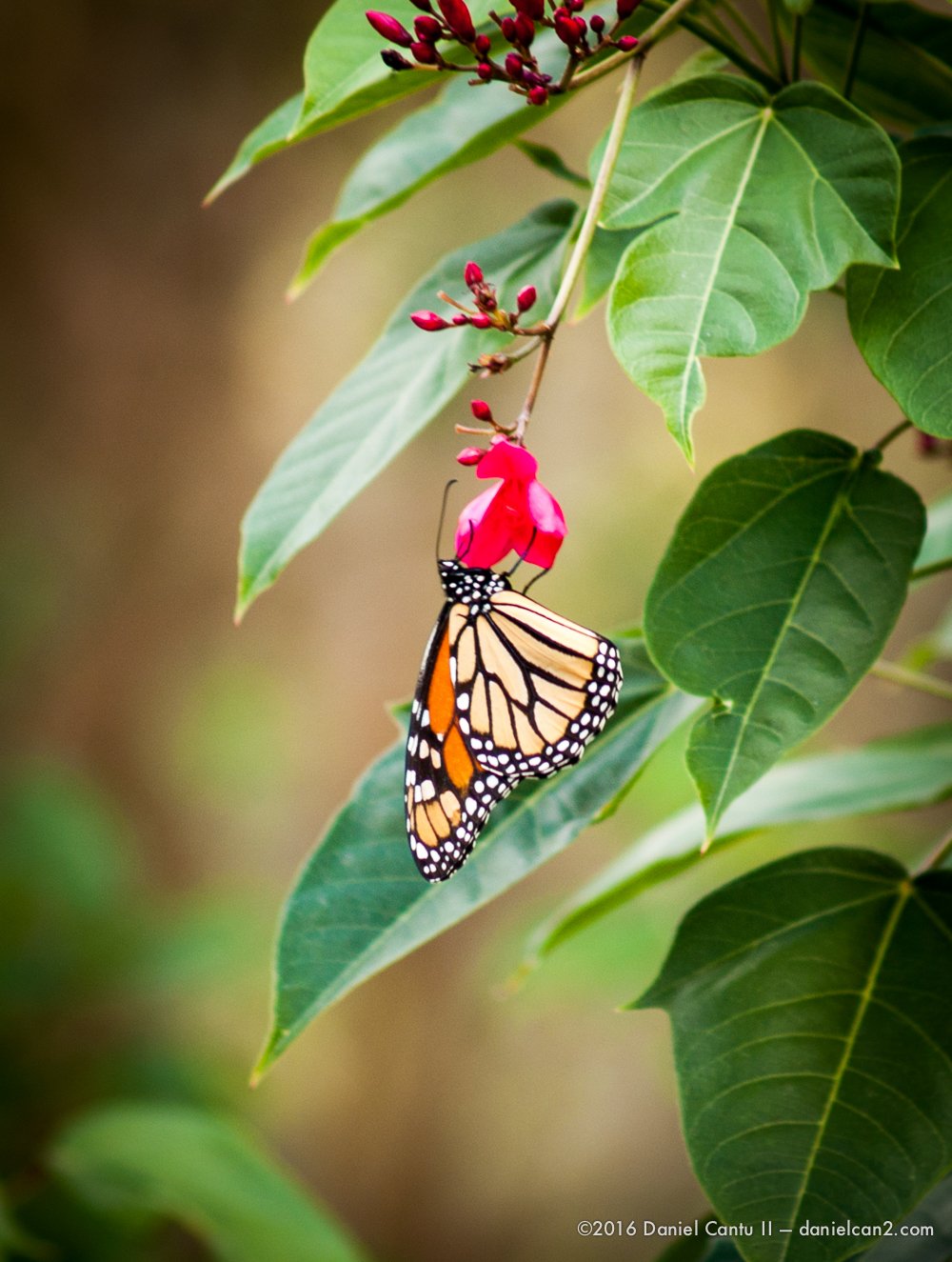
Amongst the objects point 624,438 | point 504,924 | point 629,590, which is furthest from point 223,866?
point 624,438

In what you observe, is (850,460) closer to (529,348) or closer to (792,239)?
(792,239)

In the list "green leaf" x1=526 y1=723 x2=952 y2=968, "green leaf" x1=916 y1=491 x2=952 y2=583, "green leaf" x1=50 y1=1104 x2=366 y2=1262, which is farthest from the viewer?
"green leaf" x1=50 y1=1104 x2=366 y2=1262

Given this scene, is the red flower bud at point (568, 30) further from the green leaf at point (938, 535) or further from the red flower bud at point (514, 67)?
the green leaf at point (938, 535)

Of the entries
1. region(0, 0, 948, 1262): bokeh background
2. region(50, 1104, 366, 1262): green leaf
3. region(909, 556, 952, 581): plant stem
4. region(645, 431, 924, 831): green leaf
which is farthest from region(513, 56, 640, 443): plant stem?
region(0, 0, 948, 1262): bokeh background

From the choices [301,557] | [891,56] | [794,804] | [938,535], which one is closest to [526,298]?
[891,56]

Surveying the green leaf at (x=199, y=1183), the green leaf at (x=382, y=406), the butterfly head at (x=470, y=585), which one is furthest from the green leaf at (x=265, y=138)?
the green leaf at (x=199, y=1183)

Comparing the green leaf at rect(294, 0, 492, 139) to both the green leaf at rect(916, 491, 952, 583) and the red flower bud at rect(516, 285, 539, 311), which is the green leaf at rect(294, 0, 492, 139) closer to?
the red flower bud at rect(516, 285, 539, 311)

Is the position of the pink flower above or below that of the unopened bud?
below
